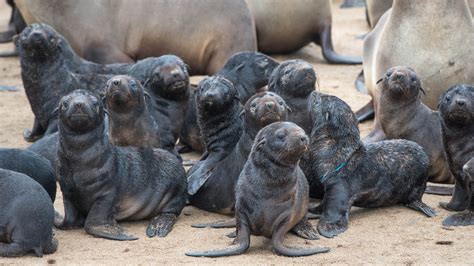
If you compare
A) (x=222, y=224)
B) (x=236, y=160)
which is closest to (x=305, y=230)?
(x=222, y=224)

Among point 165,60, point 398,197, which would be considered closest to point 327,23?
point 165,60

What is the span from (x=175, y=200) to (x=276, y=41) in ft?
18.6

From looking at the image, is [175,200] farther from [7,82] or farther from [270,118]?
[7,82]

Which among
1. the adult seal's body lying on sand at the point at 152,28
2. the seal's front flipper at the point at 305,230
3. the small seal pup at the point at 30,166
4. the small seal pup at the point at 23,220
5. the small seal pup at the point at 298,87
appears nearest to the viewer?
the small seal pup at the point at 23,220

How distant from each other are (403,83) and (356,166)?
1215 millimetres

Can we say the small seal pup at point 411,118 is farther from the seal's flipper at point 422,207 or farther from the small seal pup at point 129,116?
the small seal pup at point 129,116

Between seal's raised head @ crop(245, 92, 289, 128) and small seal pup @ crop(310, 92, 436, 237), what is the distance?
0.34m

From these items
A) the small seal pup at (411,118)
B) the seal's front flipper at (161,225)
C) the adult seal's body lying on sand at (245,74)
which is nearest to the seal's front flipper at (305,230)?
the seal's front flipper at (161,225)

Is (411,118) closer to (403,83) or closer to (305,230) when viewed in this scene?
(403,83)

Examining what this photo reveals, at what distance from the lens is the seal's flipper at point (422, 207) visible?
7125 millimetres

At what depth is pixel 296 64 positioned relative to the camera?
25.8 feet

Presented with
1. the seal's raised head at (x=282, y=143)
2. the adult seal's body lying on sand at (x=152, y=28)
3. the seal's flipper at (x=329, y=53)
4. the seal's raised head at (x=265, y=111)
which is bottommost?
the seal's flipper at (x=329, y=53)

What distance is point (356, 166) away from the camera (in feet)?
23.5

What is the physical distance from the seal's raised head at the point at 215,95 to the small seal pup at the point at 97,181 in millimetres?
793
